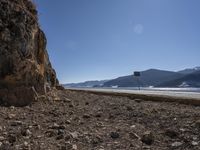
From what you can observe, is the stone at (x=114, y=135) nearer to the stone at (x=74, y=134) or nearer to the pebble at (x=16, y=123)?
the stone at (x=74, y=134)

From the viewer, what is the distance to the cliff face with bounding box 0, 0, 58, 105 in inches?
484

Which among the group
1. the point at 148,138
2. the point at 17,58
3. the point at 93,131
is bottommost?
the point at 148,138

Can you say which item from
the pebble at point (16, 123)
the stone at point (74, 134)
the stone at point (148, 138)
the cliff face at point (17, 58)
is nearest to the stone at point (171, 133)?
the stone at point (148, 138)

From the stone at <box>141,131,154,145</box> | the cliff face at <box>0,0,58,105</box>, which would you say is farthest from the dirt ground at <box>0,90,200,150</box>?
the cliff face at <box>0,0,58,105</box>

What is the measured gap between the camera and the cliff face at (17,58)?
12.3 metres

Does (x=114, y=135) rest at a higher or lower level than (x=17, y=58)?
lower

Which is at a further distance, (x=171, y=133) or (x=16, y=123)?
(x=16, y=123)

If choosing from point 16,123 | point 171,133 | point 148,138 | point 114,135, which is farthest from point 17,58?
point 171,133

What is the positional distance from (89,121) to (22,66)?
14.8 feet

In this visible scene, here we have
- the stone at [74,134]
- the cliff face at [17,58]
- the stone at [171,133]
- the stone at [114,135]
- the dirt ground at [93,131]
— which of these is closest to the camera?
the dirt ground at [93,131]

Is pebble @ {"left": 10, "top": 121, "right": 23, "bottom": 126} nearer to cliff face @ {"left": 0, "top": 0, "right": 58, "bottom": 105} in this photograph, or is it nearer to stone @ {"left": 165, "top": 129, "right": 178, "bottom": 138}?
cliff face @ {"left": 0, "top": 0, "right": 58, "bottom": 105}

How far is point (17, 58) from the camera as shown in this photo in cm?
1261

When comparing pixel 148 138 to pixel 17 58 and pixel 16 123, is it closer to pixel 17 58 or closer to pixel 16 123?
pixel 16 123

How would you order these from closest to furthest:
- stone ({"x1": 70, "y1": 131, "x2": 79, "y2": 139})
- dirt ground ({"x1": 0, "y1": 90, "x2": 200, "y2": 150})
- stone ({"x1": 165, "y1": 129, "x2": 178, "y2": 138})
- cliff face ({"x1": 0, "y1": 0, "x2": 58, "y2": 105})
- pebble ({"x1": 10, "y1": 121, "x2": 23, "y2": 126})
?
dirt ground ({"x1": 0, "y1": 90, "x2": 200, "y2": 150})
stone ({"x1": 70, "y1": 131, "x2": 79, "y2": 139})
stone ({"x1": 165, "y1": 129, "x2": 178, "y2": 138})
pebble ({"x1": 10, "y1": 121, "x2": 23, "y2": 126})
cliff face ({"x1": 0, "y1": 0, "x2": 58, "y2": 105})
